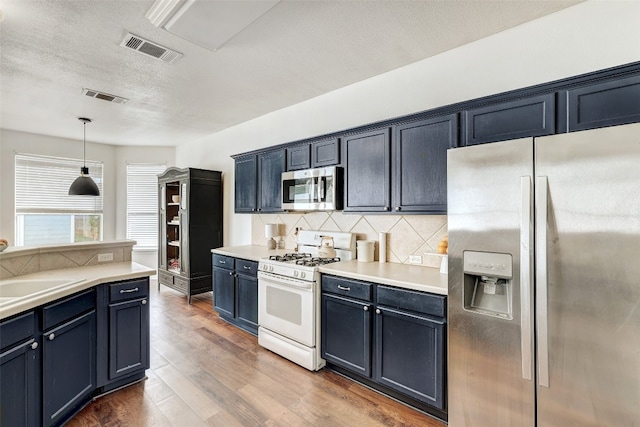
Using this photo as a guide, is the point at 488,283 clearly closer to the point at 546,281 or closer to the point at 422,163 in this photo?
the point at 546,281

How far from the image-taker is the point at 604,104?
1782 mm

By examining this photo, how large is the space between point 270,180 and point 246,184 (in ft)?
1.81

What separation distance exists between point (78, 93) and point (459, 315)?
14.8 feet

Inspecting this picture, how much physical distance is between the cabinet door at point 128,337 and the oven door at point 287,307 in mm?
1083

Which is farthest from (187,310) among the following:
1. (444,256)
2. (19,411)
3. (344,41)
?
(344,41)

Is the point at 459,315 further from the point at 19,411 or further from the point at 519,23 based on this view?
the point at 19,411

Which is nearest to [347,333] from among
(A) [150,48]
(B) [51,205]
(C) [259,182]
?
(C) [259,182]

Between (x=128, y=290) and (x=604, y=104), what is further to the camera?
(x=128, y=290)

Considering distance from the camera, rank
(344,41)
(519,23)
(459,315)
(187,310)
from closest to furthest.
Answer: (459,315)
(519,23)
(344,41)
(187,310)

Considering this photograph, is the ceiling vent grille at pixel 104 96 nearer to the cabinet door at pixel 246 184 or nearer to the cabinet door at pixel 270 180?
the cabinet door at pixel 246 184

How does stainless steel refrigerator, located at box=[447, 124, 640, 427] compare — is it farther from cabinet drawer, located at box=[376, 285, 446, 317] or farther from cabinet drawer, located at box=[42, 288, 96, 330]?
cabinet drawer, located at box=[42, 288, 96, 330]

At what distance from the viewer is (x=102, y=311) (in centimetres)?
241

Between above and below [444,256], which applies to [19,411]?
below

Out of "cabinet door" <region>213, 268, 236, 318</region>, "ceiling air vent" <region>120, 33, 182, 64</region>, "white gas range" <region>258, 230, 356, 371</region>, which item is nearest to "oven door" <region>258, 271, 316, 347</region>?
"white gas range" <region>258, 230, 356, 371</region>
